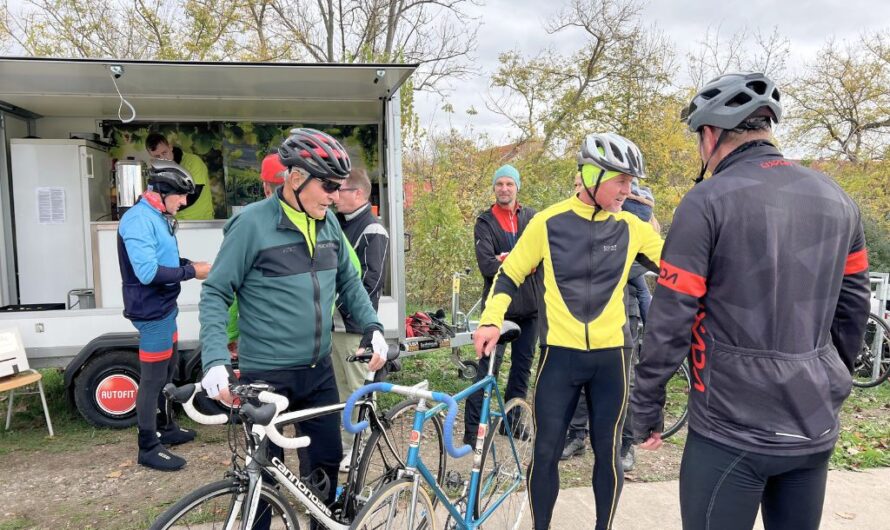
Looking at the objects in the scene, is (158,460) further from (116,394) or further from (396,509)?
(396,509)

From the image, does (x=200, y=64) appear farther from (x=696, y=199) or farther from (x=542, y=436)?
(x=696, y=199)

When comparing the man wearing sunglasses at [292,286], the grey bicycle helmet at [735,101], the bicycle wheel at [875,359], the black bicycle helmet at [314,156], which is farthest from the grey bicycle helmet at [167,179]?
the bicycle wheel at [875,359]

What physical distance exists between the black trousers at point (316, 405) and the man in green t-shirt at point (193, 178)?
169 inches

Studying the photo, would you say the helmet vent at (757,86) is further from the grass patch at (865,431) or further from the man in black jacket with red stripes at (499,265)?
the grass patch at (865,431)

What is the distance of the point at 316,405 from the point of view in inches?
102

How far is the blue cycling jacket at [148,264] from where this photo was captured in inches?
146

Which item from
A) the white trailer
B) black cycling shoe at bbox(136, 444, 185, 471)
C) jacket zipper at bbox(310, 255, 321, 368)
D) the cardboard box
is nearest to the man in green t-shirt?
the white trailer

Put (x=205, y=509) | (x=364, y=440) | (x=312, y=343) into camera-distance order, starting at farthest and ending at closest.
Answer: (x=364, y=440)
(x=312, y=343)
(x=205, y=509)

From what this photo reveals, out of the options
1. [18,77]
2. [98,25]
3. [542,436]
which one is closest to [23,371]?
[18,77]

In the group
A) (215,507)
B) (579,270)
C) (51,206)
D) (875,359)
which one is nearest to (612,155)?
(579,270)

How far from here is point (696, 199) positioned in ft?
5.49

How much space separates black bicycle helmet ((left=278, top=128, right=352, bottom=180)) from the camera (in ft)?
7.68

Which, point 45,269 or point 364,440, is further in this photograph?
point 45,269

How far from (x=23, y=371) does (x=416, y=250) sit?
5393 millimetres
